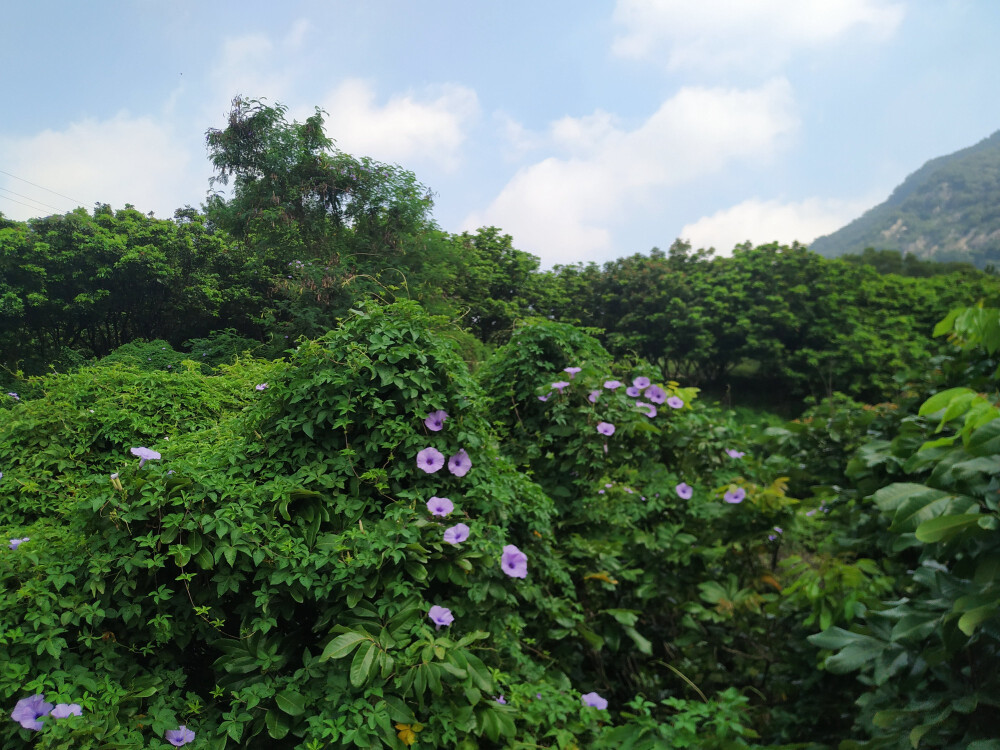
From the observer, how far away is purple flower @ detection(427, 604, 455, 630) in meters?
1.51

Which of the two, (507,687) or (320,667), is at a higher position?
(320,667)

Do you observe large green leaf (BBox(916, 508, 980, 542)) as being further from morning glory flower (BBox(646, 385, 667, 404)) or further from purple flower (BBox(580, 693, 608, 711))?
morning glory flower (BBox(646, 385, 667, 404))

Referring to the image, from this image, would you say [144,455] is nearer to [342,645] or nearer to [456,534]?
[342,645]

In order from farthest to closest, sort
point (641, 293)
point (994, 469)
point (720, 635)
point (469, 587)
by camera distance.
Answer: point (641, 293), point (720, 635), point (469, 587), point (994, 469)

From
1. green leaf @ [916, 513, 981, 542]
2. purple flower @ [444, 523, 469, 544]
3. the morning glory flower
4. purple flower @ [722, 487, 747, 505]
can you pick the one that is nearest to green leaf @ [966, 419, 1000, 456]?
green leaf @ [916, 513, 981, 542]

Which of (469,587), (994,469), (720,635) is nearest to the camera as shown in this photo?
(994,469)

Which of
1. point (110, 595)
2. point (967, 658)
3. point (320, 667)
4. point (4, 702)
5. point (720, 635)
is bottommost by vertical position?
point (720, 635)

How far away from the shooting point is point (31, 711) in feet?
3.90

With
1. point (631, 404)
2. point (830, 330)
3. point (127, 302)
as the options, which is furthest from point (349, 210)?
point (830, 330)

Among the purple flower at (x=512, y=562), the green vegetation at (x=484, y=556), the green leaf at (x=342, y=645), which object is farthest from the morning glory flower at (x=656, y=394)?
the green leaf at (x=342, y=645)

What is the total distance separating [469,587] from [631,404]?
1.44 metres

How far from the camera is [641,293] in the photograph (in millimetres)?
15602

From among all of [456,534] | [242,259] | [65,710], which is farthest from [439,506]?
[242,259]

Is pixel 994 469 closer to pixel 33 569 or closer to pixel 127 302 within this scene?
pixel 33 569
